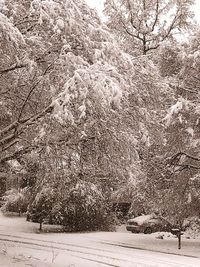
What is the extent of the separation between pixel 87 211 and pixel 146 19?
37.9ft

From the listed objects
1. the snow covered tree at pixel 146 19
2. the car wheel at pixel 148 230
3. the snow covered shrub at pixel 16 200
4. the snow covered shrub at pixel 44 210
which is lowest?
the car wheel at pixel 148 230

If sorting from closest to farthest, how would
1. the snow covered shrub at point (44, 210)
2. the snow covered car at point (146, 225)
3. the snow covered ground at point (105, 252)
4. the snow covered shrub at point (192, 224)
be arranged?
the snow covered ground at point (105, 252) < the snow covered shrub at point (192, 224) < the snow covered shrub at point (44, 210) < the snow covered car at point (146, 225)

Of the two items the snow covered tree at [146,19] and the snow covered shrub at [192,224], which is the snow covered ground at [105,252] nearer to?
the snow covered shrub at [192,224]

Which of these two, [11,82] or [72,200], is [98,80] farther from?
[72,200]

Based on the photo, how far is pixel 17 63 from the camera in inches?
328

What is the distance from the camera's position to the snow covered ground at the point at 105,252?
12.7 m

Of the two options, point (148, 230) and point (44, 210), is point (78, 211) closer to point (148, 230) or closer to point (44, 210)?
point (44, 210)

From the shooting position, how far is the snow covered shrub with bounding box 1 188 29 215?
88.3 ft

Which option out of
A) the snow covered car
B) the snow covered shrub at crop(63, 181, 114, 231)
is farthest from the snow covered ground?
the snow covered shrub at crop(63, 181, 114, 231)

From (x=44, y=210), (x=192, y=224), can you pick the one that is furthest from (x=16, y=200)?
(x=192, y=224)

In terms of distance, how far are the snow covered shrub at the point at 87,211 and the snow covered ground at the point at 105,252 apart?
2.51 metres

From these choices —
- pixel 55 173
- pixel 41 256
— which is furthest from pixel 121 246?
pixel 55 173

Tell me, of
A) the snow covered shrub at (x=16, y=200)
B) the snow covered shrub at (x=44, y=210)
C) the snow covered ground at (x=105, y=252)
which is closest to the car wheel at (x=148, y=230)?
the snow covered ground at (x=105, y=252)

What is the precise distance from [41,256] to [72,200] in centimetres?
1104
